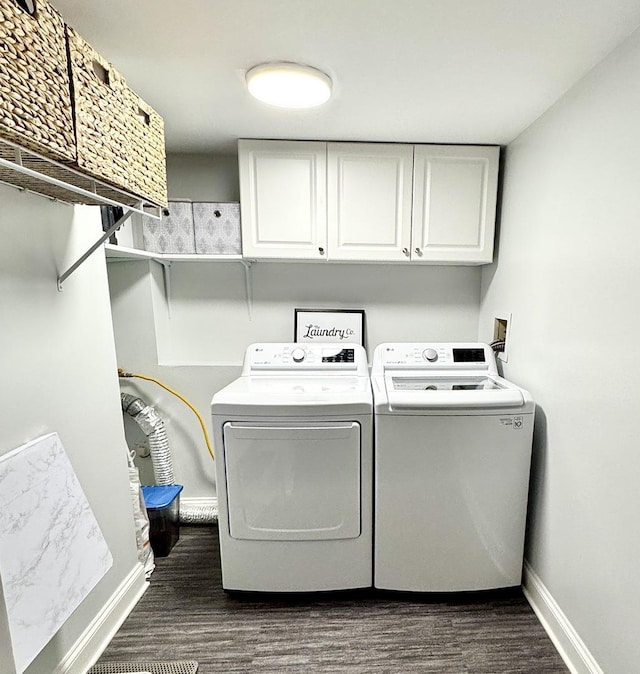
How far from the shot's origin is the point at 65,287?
51.7 inches

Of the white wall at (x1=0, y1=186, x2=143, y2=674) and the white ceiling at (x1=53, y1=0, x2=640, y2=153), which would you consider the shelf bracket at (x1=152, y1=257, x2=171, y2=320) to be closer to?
the white wall at (x1=0, y1=186, x2=143, y2=674)

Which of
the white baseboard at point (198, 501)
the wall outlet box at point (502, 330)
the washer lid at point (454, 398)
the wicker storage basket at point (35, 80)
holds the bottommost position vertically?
the white baseboard at point (198, 501)

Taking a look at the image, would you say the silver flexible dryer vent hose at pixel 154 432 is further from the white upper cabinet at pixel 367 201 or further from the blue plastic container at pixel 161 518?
the white upper cabinet at pixel 367 201

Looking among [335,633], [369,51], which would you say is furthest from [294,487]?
[369,51]

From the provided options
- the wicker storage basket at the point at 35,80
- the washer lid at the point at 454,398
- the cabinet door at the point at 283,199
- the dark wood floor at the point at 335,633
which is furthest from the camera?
the cabinet door at the point at 283,199

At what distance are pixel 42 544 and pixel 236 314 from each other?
1.52 m

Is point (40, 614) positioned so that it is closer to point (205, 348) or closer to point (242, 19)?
point (205, 348)

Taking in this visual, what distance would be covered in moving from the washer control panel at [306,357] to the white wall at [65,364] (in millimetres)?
728

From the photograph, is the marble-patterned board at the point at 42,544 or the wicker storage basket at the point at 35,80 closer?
the wicker storage basket at the point at 35,80

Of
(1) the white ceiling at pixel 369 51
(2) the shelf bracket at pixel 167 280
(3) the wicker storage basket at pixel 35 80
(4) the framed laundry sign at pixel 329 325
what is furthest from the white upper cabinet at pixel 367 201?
(3) the wicker storage basket at pixel 35 80

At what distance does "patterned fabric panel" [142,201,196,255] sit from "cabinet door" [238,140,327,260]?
0.32m

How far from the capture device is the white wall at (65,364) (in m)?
1.09

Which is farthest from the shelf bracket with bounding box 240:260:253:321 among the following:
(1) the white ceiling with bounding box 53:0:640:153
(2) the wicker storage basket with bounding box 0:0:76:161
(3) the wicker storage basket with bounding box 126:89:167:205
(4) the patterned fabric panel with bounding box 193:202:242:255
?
(2) the wicker storage basket with bounding box 0:0:76:161

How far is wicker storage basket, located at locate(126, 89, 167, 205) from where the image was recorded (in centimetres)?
110
